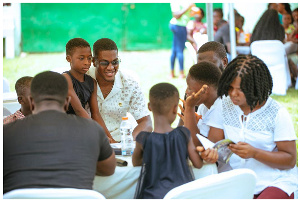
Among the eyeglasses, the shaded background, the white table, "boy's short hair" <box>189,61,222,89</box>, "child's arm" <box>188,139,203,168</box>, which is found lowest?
the white table

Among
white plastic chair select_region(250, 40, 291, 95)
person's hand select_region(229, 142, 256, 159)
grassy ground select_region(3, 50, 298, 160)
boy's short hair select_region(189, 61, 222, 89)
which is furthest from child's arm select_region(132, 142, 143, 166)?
grassy ground select_region(3, 50, 298, 160)

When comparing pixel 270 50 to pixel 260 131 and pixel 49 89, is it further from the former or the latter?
pixel 49 89

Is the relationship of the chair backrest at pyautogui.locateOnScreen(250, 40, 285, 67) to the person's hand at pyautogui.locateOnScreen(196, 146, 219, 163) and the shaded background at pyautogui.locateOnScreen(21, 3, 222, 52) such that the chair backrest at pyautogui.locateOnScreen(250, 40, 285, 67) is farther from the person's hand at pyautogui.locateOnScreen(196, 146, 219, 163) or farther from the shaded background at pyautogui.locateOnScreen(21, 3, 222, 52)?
the person's hand at pyautogui.locateOnScreen(196, 146, 219, 163)

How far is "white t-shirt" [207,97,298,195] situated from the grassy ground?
6.05 metres

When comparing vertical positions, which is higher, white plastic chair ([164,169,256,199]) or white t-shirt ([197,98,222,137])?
white t-shirt ([197,98,222,137])

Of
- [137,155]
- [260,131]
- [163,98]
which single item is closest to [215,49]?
[260,131]

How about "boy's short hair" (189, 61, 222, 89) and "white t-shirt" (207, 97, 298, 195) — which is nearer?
"white t-shirt" (207, 97, 298, 195)

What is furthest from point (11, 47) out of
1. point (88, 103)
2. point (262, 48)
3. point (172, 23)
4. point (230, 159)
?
point (230, 159)

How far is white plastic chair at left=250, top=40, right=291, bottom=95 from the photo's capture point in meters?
8.24

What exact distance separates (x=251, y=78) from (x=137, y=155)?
85cm

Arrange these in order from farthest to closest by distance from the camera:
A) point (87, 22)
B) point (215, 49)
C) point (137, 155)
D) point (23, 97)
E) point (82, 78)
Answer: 1. point (87, 22)
2. point (215, 49)
3. point (82, 78)
4. point (23, 97)
5. point (137, 155)

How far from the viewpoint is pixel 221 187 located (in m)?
2.32

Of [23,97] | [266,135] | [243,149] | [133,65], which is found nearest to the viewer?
[243,149]

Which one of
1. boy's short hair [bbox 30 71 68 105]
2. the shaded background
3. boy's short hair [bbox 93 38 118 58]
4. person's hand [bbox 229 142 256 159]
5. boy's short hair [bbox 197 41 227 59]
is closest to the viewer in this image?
boy's short hair [bbox 30 71 68 105]
